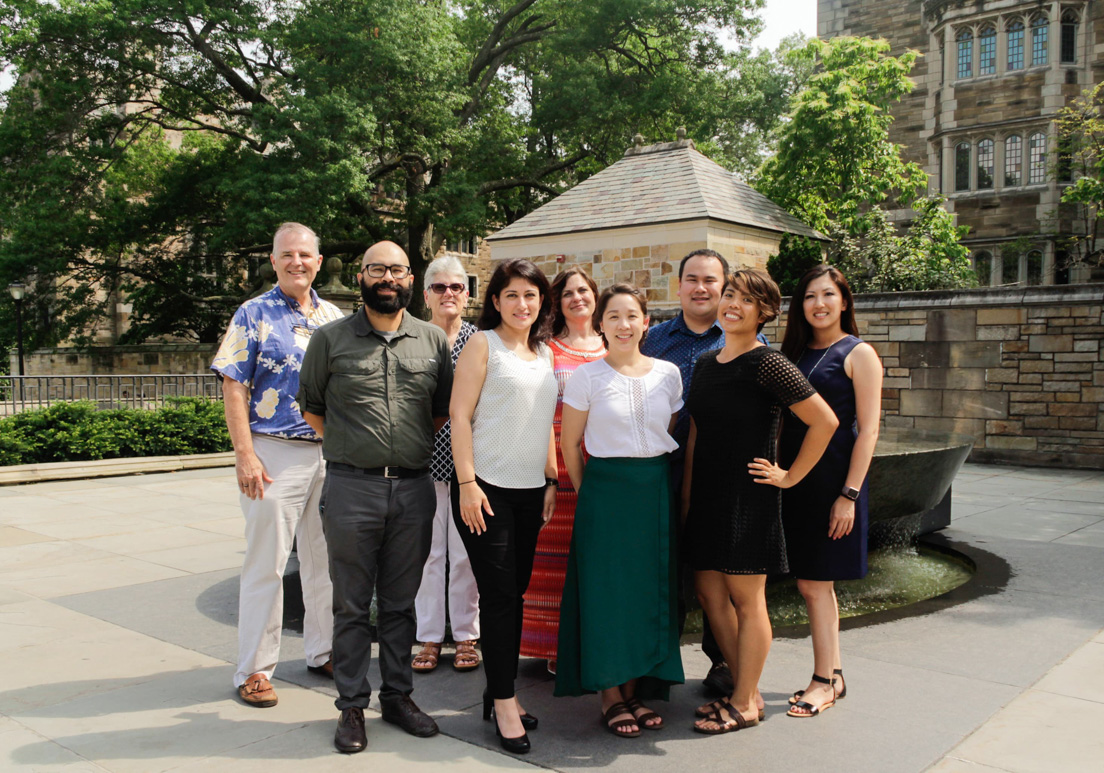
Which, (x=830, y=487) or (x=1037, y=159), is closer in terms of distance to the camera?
(x=830, y=487)

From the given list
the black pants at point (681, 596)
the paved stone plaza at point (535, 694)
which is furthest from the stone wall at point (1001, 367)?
the black pants at point (681, 596)

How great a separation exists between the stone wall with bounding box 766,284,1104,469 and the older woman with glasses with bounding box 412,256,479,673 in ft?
32.2

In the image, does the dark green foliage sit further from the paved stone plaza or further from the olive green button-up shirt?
the olive green button-up shirt

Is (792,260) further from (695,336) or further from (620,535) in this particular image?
(620,535)

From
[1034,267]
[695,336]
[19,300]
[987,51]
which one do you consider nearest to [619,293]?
[695,336]

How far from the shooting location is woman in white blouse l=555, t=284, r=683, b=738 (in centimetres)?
340

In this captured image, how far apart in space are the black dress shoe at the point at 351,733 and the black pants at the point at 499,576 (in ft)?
1.67

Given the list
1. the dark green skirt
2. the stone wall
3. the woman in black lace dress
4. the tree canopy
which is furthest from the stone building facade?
the dark green skirt

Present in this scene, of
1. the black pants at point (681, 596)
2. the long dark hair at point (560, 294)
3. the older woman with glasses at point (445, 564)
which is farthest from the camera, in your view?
the older woman with glasses at point (445, 564)

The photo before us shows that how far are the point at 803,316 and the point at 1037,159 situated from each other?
2452cm

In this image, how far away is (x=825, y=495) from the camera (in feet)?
11.9

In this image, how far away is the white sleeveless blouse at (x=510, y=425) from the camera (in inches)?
134

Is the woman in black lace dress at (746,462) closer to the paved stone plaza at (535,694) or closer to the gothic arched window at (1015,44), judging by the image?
the paved stone plaza at (535,694)

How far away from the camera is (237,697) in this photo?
3844 millimetres
